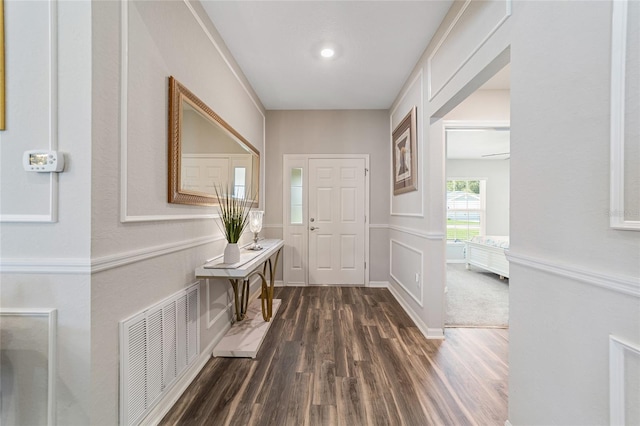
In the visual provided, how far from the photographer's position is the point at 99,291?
1.07 m

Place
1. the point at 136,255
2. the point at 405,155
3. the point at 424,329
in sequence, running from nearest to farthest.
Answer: the point at 136,255, the point at 424,329, the point at 405,155

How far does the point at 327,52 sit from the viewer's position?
251 centimetres

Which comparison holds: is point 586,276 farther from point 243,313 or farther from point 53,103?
point 243,313

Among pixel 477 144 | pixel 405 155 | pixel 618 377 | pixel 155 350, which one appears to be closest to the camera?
pixel 618 377

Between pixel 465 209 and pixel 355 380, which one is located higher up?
pixel 465 209

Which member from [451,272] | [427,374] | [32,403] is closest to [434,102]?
[427,374]

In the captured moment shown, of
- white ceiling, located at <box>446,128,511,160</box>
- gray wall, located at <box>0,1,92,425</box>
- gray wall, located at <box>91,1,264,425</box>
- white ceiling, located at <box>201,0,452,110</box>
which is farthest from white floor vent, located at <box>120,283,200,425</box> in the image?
white ceiling, located at <box>446,128,511,160</box>

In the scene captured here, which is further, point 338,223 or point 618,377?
point 338,223

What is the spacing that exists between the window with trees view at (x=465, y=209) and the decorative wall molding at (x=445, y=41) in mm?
4690

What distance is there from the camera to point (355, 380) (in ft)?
5.81

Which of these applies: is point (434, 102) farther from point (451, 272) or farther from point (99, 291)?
point (451, 272)

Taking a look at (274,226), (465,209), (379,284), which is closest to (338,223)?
(274,226)

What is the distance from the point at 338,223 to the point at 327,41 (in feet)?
8.03

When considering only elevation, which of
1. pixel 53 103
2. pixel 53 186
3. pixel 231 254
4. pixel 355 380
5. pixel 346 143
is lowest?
pixel 355 380
